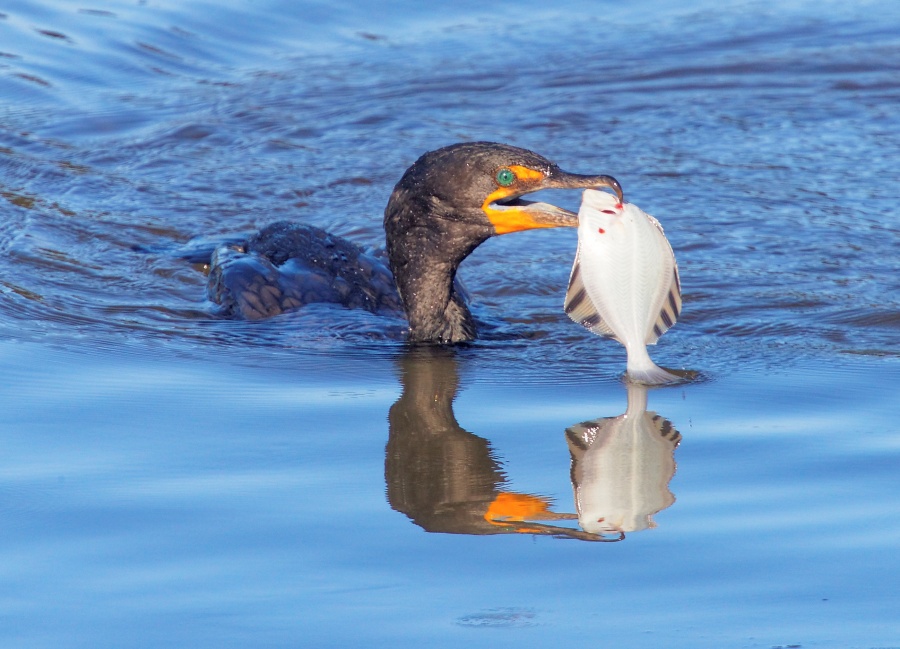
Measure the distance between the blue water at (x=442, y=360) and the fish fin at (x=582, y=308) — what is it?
0.32 meters

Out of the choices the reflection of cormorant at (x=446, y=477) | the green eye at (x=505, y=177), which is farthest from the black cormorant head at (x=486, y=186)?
the reflection of cormorant at (x=446, y=477)

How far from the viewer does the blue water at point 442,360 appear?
327 cm

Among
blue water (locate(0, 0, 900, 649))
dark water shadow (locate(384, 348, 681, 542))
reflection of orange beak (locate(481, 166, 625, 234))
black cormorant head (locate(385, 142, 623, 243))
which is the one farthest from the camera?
black cormorant head (locate(385, 142, 623, 243))

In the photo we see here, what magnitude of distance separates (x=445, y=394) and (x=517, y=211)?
0.76m

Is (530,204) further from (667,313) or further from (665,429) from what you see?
(665,429)

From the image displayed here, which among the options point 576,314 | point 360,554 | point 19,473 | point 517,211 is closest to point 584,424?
point 576,314

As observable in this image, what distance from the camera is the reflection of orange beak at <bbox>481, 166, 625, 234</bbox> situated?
5066mm

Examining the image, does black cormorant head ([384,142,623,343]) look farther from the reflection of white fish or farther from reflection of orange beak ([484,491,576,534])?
reflection of orange beak ([484,491,576,534])

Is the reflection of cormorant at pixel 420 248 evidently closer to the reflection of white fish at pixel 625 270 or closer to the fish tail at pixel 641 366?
the reflection of white fish at pixel 625 270

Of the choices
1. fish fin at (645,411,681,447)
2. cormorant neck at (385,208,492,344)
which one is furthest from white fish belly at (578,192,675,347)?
cormorant neck at (385,208,492,344)

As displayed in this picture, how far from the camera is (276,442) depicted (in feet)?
14.5

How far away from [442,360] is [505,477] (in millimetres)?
1605

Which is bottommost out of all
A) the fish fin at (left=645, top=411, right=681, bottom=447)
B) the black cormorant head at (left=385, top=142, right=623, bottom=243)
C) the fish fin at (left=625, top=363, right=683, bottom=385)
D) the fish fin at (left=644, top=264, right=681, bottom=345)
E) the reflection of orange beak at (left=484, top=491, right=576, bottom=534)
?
the reflection of orange beak at (left=484, top=491, right=576, bottom=534)

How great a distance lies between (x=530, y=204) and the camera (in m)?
5.30
